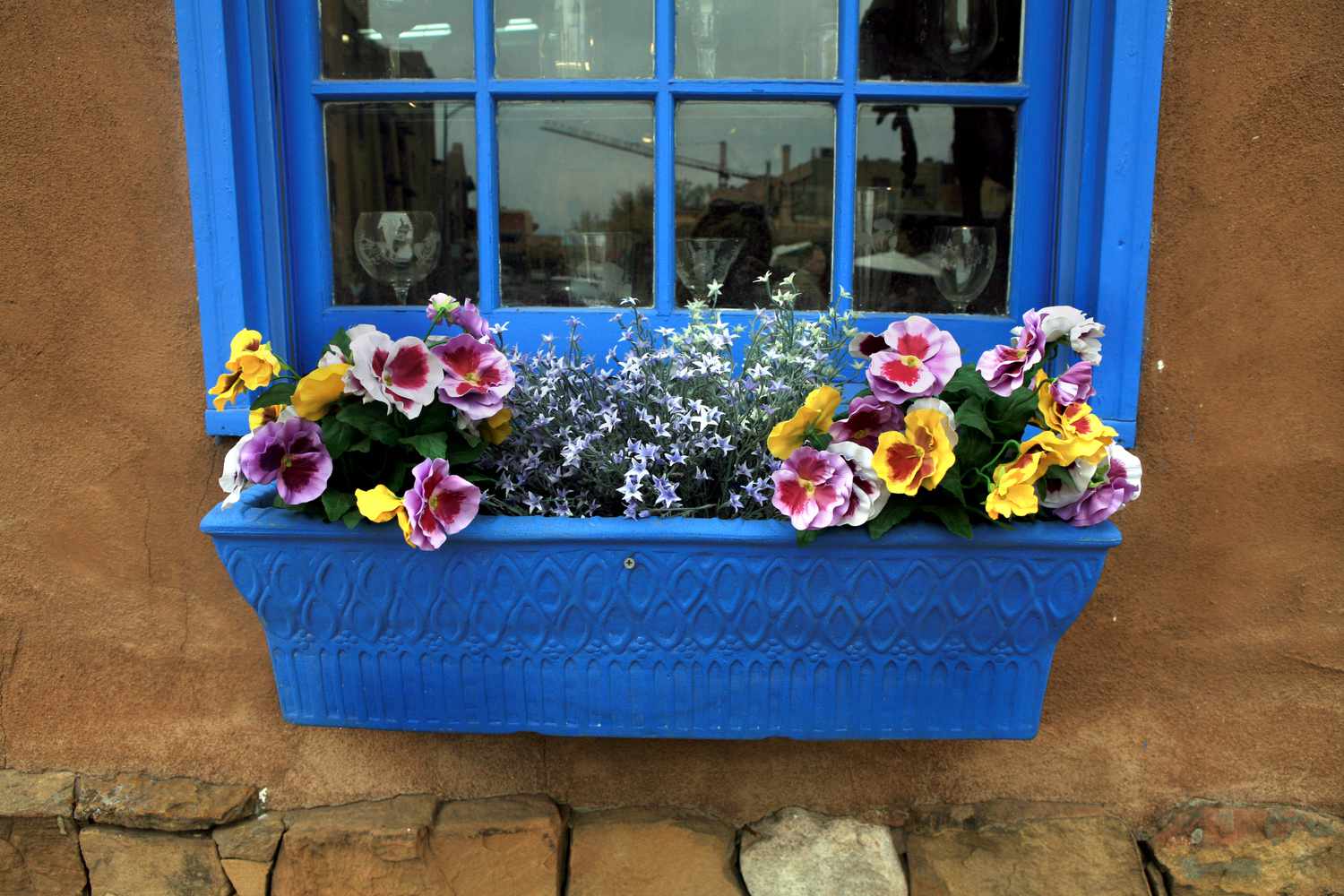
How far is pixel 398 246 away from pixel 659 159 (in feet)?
1.57

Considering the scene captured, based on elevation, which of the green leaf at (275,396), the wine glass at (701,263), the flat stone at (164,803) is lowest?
the flat stone at (164,803)

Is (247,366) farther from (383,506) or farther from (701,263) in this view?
(701,263)

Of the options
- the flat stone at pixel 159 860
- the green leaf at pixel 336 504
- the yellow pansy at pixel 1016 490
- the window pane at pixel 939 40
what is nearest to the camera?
the yellow pansy at pixel 1016 490

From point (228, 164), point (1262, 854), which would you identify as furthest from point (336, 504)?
point (1262, 854)

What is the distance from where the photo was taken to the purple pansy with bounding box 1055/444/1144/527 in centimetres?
134

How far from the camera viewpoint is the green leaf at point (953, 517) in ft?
4.33

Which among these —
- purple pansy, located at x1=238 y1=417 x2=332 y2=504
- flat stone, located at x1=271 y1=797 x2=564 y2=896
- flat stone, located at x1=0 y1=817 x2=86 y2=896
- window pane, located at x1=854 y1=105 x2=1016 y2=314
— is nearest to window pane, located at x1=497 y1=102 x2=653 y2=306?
window pane, located at x1=854 y1=105 x2=1016 y2=314

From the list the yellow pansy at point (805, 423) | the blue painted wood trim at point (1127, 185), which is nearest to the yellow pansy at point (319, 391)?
the yellow pansy at point (805, 423)

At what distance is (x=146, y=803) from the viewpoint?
1.77 m

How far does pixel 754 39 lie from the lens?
169 centimetres

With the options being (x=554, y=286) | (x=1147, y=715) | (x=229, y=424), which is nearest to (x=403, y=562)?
(x=229, y=424)

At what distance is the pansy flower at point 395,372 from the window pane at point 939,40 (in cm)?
91

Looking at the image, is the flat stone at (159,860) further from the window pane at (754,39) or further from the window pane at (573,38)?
the window pane at (754,39)

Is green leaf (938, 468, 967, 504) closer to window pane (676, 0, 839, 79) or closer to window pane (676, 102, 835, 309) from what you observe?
window pane (676, 102, 835, 309)
